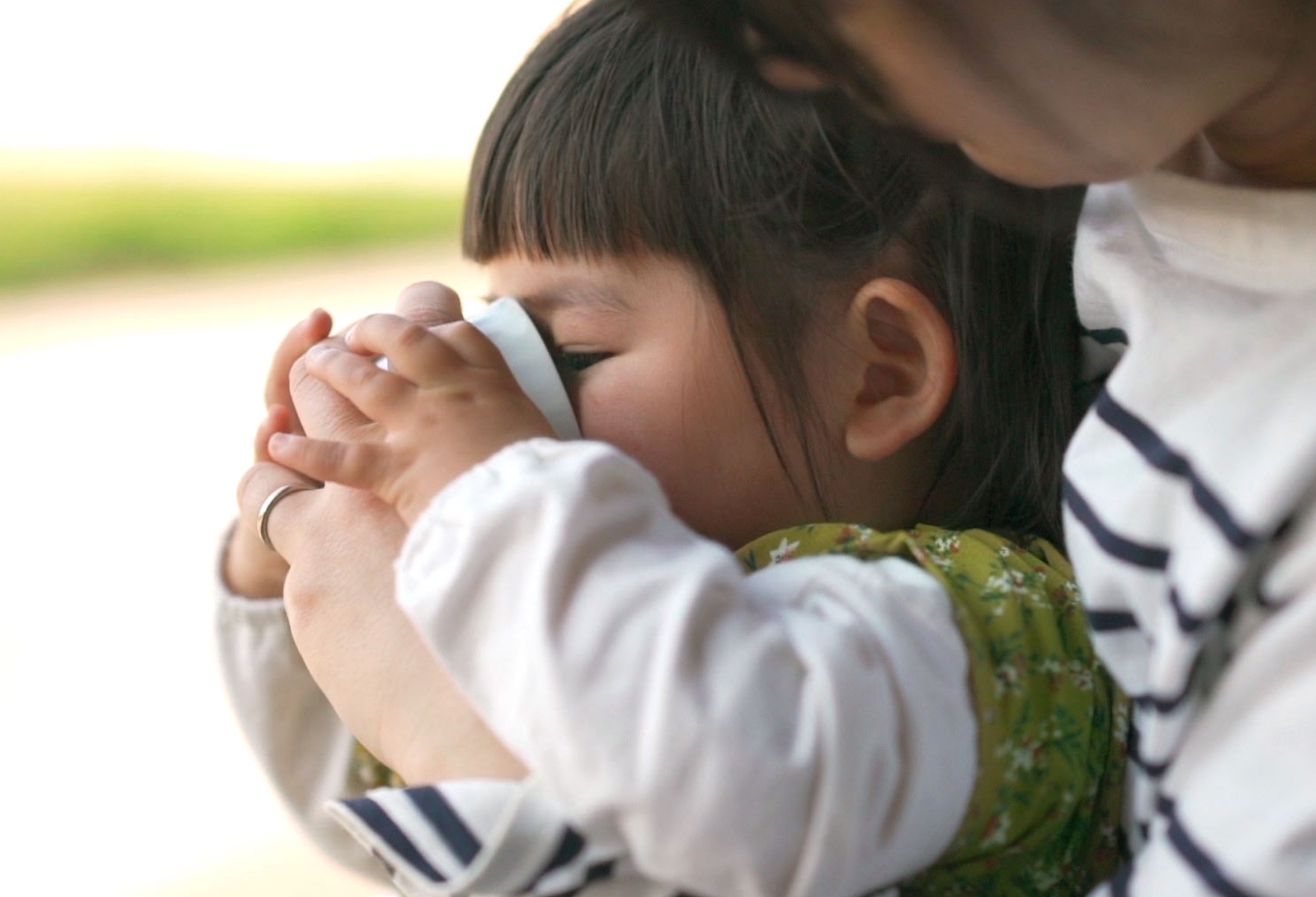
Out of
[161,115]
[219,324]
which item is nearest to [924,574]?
[219,324]

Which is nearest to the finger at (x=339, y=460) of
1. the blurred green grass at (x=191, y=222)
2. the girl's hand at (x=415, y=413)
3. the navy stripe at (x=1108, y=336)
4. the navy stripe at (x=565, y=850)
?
the girl's hand at (x=415, y=413)

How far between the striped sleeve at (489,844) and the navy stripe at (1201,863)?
0.22m

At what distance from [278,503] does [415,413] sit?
0.19 m

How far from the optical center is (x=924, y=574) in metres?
0.67

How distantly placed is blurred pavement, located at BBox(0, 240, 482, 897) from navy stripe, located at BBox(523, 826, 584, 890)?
0.50m

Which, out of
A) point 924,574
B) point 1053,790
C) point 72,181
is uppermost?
point 924,574

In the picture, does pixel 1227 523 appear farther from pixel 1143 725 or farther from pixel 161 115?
pixel 161 115

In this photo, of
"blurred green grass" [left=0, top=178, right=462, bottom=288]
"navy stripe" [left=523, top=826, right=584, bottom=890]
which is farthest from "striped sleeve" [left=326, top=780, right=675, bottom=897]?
"blurred green grass" [left=0, top=178, right=462, bottom=288]

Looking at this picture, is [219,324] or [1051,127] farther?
[219,324]

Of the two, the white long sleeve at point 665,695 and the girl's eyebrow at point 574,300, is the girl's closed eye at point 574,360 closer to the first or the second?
the girl's eyebrow at point 574,300

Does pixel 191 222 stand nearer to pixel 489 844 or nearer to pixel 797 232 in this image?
pixel 797 232

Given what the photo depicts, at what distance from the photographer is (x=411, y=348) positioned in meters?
0.78

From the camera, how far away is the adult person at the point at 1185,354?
0.54m

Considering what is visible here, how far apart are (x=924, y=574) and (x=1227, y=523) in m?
0.15
